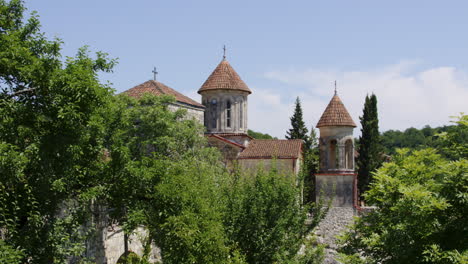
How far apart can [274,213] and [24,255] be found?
707cm

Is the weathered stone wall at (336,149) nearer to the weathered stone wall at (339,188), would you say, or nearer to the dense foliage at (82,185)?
the weathered stone wall at (339,188)

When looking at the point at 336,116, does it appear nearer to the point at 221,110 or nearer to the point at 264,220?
the point at 221,110

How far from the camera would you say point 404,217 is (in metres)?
9.35

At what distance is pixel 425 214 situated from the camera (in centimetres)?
871

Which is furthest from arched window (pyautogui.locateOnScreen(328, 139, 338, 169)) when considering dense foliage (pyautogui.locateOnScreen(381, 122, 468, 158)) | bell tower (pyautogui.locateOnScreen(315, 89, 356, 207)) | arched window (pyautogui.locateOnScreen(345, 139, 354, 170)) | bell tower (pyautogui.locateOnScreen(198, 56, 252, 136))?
dense foliage (pyautogui.locateOnScreen(381, 122, 468, 158))

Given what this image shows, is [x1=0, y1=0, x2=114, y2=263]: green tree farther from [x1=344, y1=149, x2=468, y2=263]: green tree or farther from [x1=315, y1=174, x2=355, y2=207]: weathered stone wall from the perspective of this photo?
[x1=315, y1=174, x2=355, y2=207]: weathered stone wall

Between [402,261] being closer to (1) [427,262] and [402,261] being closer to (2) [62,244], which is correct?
(1) [427,262]

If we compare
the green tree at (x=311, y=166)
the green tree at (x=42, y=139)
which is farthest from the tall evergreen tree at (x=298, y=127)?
the green tree at (x=42, y=139)

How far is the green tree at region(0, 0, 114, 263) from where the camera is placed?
8680 mm

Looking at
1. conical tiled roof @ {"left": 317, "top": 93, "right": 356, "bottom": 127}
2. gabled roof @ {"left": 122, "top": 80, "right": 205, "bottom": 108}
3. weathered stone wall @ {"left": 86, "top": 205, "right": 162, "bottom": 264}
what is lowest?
weathered stone wall @ {"left": 86, "top": 205, "right": 162, "bottom": 264}

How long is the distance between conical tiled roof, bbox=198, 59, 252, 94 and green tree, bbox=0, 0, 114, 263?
1741 cm

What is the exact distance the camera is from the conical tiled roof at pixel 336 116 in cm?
2347

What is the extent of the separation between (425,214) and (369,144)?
25320 mm

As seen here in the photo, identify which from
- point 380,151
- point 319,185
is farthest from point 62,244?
point 380,151
